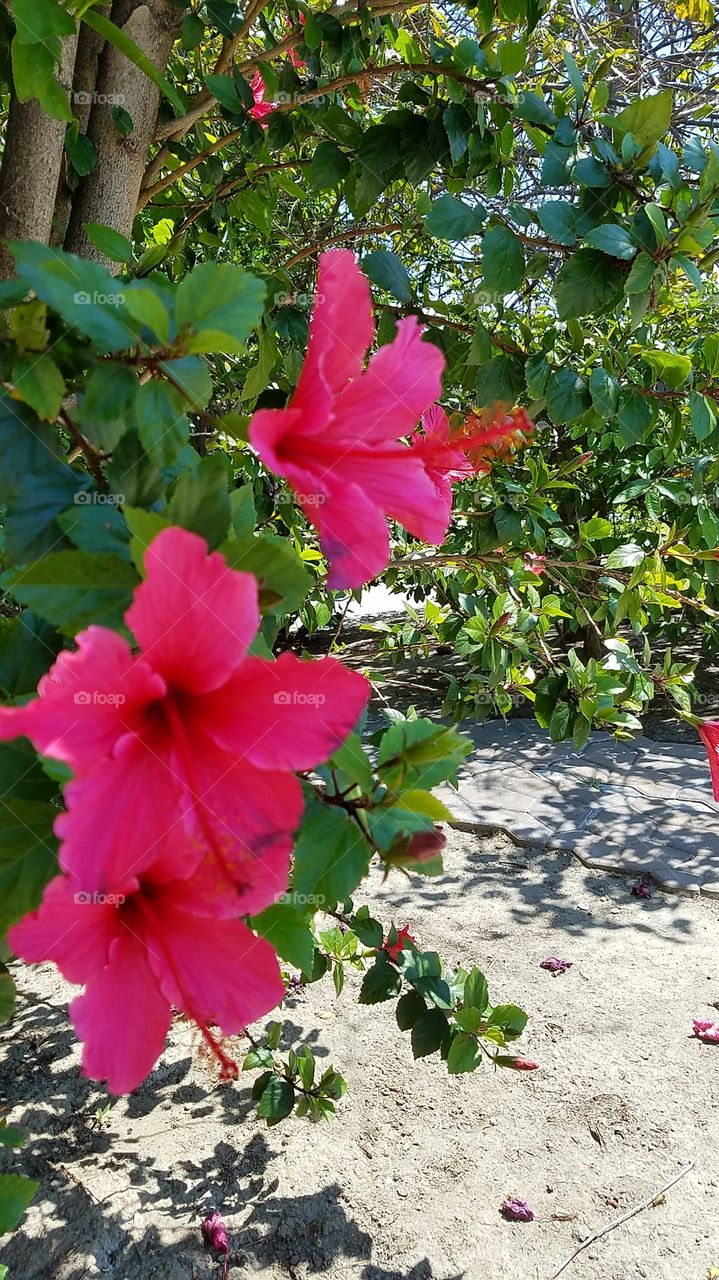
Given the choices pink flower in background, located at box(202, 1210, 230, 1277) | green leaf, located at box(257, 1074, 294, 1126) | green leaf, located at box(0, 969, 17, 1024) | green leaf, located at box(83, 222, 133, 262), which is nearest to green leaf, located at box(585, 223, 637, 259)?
green leaf, located at box(83, 222, 133, 262)

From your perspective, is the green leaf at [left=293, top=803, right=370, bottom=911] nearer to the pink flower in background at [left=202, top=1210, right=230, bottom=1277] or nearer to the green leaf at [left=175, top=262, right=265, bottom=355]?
the green leaf at [left=175, top=262, right=265, bottom=355]

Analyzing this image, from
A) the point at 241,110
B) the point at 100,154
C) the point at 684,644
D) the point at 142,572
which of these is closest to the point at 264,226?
the point at 241,110

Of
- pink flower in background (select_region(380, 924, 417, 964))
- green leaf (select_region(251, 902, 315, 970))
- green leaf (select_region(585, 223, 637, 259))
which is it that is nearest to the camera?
green leaf (select_region(251, 902, 315, 970))

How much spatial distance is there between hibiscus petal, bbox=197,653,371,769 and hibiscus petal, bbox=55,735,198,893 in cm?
3

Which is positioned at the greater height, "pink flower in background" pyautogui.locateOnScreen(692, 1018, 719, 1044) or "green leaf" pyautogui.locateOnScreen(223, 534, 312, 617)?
"green leaf" pyautogui.locateOnScreen(223, 534, 312, 617)

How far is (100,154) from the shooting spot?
1.05 m

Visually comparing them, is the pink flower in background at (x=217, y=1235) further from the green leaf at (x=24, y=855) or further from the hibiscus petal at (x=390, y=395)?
the hibiscus petal at (x=390, y=395)

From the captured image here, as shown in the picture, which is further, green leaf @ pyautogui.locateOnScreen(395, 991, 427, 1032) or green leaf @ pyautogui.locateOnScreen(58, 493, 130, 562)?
green leaf @ pyautogui.locateOnScreen(395, 991, 427, 1032)

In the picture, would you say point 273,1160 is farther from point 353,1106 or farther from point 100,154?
point 100,154

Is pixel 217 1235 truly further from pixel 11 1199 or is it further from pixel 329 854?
pixel 329 854

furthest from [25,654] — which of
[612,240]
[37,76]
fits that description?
[612,240]

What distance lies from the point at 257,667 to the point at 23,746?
162 millimetres

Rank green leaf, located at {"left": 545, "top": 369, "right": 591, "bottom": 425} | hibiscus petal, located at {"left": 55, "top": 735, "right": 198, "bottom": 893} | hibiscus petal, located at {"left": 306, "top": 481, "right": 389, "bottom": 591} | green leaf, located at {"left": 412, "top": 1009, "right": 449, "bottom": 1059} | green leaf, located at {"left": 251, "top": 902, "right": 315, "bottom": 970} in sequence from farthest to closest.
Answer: green leaf, located at {"left": 412, "top": 1009, "right": 449, "bottom": 1059} < green leaf, located at {"left": 545, "top": 369, "right": 591, "bottom": 425} < green leaf, located at {"left": 251, "top": 902, "right": 315, "bottom": 970} < hibiscus petal, located at {"left": 306, "top": 481, "right": 389, "bottom": 591} < hibiscus petal, located at {"left": 55, "top": 735, "right": 198, "bottom": 893}

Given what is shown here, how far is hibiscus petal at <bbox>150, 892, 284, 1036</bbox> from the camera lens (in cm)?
38
